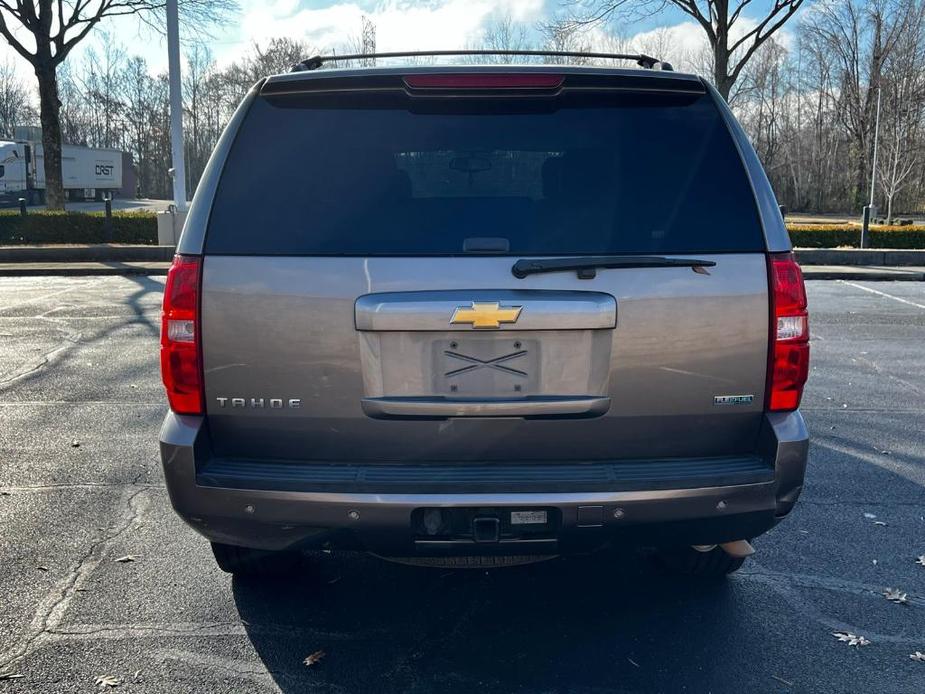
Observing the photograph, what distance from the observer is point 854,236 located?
901 inches

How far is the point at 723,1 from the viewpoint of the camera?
1077 inches

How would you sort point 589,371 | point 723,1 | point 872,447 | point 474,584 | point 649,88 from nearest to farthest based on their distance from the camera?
1. point 589,371
2. point 649,88
3. point 474,584
4. point 872,447
5. point 723,1

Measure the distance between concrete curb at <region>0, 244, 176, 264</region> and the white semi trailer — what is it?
2111 cm

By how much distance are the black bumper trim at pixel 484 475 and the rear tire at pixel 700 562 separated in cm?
83

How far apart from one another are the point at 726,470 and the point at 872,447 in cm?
371

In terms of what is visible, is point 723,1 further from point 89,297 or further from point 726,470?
point 726,470

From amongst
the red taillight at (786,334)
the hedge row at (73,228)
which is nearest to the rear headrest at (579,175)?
the red taillight at (786,334)

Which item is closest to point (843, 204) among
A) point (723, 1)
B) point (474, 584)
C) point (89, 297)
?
point (723, 1)

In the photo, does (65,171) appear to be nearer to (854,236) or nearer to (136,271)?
(136,271)

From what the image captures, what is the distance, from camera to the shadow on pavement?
3.06 meters

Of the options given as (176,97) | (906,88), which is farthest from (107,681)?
(906,88)

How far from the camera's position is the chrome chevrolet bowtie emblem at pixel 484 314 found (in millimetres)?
2744

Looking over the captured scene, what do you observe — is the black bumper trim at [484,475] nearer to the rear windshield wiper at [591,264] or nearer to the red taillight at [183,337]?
the red taillight at [183,337]

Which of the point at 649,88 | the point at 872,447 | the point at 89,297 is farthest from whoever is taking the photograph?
the point at 89,297
